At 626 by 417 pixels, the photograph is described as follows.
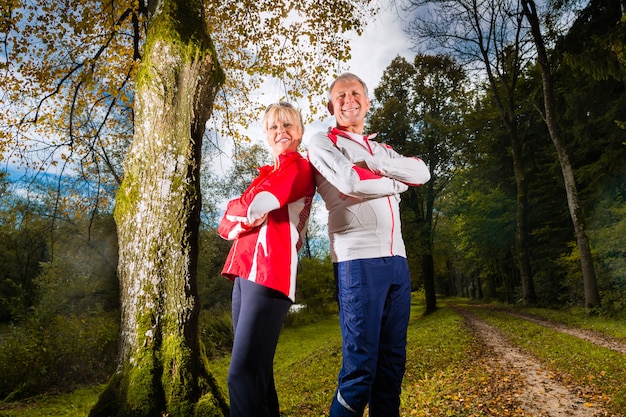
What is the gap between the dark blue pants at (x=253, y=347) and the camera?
1991mm

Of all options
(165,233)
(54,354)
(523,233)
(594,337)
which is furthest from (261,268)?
(523,233)

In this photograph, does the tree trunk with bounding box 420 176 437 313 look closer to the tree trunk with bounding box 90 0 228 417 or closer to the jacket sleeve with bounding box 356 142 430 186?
the tree trunk with bounding box 90 0 228 417

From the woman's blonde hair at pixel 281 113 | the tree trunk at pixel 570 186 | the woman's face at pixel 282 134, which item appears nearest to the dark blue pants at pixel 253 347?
the woman's face at pixel 282 134

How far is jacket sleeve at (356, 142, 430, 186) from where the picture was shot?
2.12 metres

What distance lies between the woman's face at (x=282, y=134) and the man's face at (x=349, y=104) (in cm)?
28

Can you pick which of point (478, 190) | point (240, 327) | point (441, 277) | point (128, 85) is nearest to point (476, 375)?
point (240, 327)

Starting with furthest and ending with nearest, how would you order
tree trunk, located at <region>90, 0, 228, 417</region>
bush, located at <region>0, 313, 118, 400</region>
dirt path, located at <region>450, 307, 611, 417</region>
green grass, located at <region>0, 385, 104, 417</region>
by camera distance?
1. bush, located at <region>0, 313, 118, 400</region>
2. green grass, located at <region>0, 385, 104, 417</region>
3. dirt path, located at <region>450, 307, 611, 417</region>
4. tree trunk, located at <region>90, 0, 228, 417</region>

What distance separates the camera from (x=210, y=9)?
7.39m

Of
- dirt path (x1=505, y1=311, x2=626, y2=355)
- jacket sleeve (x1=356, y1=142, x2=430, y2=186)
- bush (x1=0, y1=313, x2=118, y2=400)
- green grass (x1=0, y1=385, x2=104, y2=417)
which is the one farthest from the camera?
bush (x1=0, y1=313, x2=118, y2=400)

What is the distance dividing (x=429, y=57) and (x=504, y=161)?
7125 mm

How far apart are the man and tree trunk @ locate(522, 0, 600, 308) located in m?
13.3

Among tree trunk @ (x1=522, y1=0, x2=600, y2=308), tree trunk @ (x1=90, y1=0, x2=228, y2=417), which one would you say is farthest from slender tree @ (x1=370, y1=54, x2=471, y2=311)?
tree trunk @ (x1=90, y1=0, x2=228, y2=417)

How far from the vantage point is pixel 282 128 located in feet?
7.93

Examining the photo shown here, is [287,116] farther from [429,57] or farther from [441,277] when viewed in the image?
[441,277]
